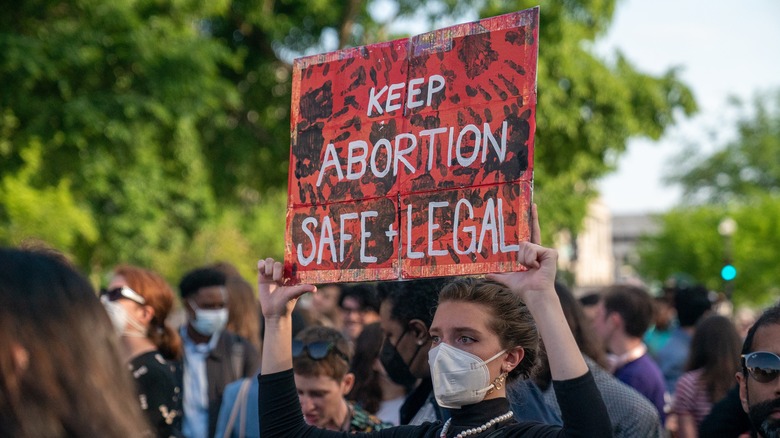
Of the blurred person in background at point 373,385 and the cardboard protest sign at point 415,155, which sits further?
the blurred person in background at point 373,385

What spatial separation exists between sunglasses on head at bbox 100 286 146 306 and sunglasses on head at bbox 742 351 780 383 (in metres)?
3.45

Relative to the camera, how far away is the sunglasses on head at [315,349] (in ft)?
16.0

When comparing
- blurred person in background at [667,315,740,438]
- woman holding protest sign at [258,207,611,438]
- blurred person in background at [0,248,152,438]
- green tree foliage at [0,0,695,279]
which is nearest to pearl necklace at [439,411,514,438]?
woman holding protest sign at [258,207,611,438]

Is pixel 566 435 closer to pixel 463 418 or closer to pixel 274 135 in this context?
pixel 463 418

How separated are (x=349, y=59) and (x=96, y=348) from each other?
2100 mm

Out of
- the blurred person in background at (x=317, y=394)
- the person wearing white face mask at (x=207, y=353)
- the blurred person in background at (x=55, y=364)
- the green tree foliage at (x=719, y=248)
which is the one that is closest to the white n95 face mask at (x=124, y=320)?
the person wearing white face mask at (x=207, y=353)

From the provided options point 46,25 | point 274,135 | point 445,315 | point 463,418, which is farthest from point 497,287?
point 274,135

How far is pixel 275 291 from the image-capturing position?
12.2ft

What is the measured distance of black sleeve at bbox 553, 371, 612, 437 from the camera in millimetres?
2855

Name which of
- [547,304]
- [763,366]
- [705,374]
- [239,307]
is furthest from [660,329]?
[547,304]

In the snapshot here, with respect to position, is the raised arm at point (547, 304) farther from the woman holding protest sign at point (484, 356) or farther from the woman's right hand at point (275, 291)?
the woman's right hand at point (275, 291)

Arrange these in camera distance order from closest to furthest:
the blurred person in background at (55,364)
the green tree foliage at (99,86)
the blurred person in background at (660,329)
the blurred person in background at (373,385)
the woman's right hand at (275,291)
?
1. the blurred person in background at (55,364)
2. the woman's right hand at (275,291)
3. the blurred person in background at (373,385)
4. the blurred person in background at (660,329)
5. the green tree foliage at (99,86)

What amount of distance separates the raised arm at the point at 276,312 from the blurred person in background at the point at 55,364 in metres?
1.62

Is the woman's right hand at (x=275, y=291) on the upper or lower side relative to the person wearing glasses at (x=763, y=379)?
upper
